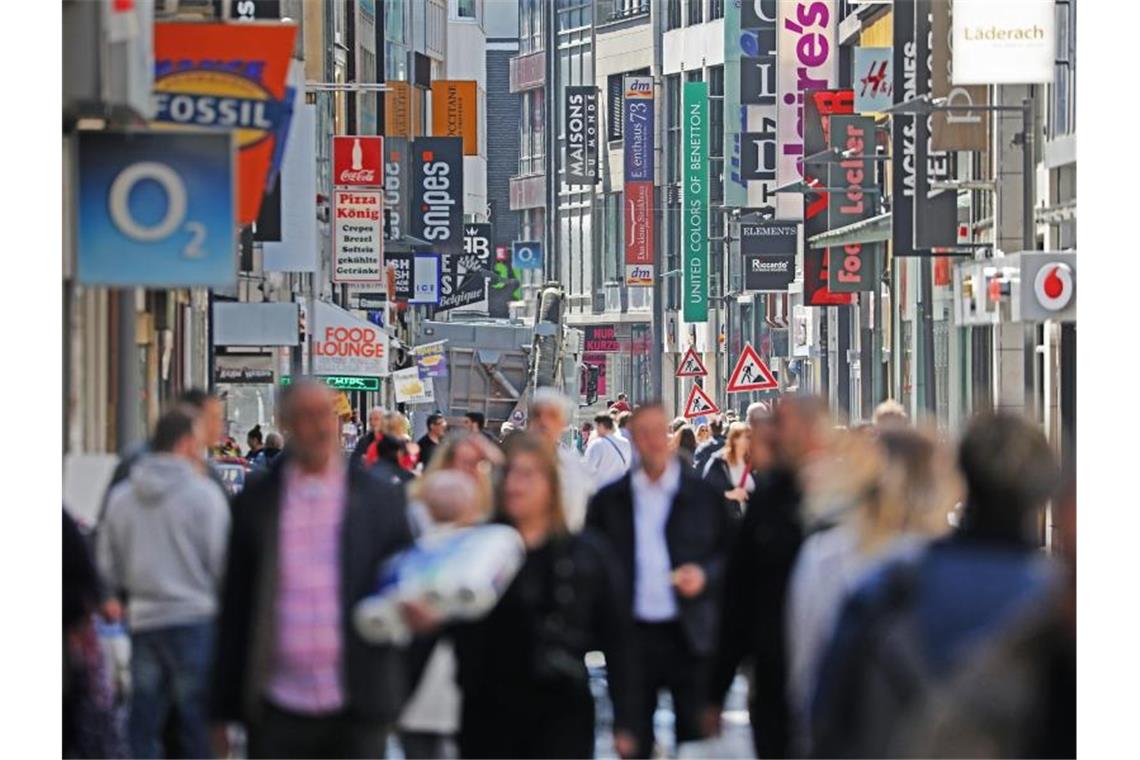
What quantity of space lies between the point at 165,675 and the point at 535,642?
86.8 inches

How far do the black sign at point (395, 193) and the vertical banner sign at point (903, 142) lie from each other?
25738mm

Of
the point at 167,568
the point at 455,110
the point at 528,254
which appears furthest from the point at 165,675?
the point at 528,254

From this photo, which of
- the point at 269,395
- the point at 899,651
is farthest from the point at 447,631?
the point at 269,395

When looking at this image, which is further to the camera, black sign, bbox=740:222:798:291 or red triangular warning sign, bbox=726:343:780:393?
black sign, bbox=740:222:798:291

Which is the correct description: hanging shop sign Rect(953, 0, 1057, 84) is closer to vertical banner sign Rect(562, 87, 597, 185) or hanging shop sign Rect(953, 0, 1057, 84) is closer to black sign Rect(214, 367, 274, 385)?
black sign Rect(214, 367, 274, 385)

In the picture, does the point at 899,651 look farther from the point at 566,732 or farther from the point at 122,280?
the point at 122,280

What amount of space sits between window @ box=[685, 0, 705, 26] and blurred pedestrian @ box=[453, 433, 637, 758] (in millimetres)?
85956

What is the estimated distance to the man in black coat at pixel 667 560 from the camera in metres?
13.1

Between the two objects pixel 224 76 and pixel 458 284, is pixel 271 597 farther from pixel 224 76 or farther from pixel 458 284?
pixel 458 284

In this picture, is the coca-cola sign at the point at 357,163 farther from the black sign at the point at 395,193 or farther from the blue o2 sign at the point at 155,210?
the blue o2 sign at the point at 155,210

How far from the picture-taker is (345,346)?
45188mm

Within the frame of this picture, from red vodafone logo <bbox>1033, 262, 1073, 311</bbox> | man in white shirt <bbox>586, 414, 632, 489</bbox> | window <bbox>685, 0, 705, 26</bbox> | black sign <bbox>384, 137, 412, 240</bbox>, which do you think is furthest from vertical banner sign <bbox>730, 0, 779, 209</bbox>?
man in white shirt <bbox>586, 414, 632, 489</bbox>

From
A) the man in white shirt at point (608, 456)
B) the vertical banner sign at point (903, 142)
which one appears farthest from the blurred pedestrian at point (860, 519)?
the vertical banner sign at point (903, 142)

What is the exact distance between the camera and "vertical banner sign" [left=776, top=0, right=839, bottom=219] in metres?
58.4
